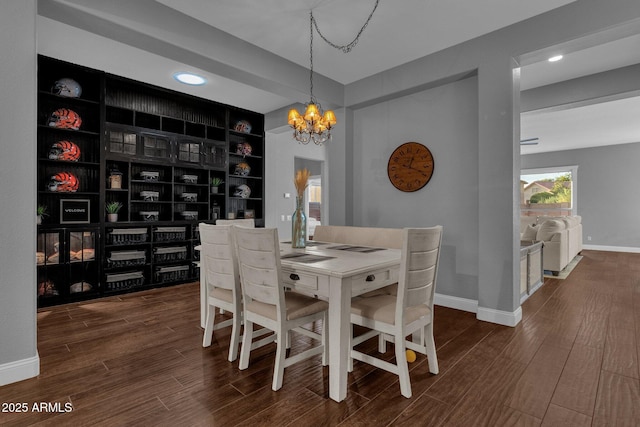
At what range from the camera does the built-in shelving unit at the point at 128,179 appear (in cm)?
375

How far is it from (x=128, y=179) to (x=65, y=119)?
91 cm

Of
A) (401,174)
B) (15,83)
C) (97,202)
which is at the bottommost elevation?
(97,202)

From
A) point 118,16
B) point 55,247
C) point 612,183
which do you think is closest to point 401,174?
point 118,16

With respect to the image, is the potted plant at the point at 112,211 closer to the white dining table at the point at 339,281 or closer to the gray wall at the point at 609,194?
the white dining table at the point at 339,281

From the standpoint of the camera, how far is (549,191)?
9750 millimetres

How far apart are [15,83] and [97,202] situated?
2.26m

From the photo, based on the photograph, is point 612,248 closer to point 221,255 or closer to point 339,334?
point 339,334

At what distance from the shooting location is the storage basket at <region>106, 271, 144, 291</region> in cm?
404

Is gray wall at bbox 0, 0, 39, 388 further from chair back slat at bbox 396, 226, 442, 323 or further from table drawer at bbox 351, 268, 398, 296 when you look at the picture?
chair back slat at bbox 396, 226, 442, 323

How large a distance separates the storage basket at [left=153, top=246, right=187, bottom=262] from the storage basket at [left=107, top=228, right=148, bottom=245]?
0.25m

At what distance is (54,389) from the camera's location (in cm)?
197

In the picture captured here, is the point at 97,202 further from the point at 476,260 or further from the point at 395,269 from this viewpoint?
the point at 476,260

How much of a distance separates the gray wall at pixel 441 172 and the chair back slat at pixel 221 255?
7.89 feet

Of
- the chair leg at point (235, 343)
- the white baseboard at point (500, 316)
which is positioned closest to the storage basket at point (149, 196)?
the chair leg at point (235, 343)
